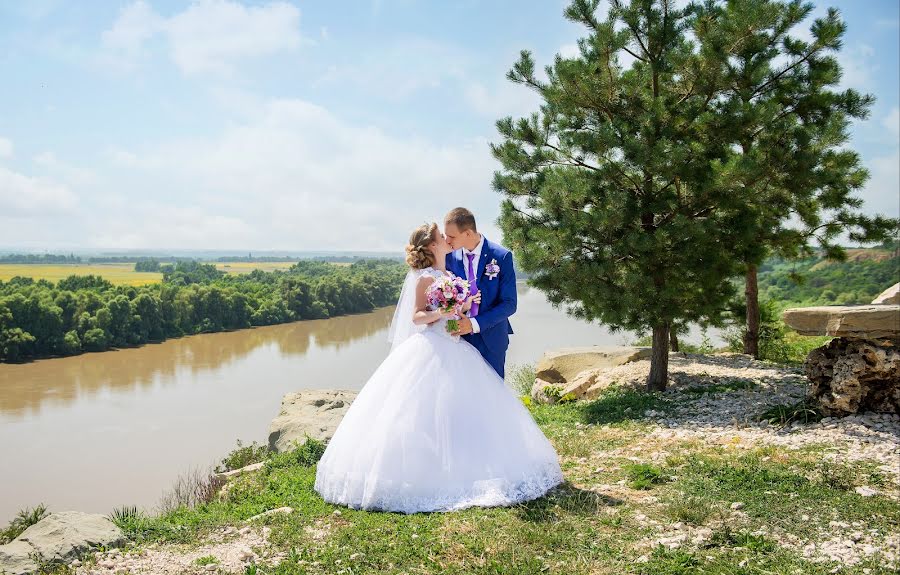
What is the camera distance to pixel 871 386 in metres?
7.03

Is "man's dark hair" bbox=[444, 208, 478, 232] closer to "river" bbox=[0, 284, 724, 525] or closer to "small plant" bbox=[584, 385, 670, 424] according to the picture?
"small plant" bbox=[584, 385, 670, 424]

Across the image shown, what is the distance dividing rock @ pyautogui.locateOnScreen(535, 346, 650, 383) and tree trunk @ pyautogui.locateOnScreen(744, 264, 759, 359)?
199 cm

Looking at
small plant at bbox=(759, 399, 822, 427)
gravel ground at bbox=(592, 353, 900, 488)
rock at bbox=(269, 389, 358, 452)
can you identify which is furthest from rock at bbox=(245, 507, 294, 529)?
small plant at bbox=(759, 399, 822, 427)

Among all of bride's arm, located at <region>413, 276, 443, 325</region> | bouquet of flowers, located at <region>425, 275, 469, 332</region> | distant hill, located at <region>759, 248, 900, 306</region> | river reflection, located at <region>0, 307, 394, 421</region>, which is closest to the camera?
bouquet of flowers, located at <region>425, 275, 469, 332</region>

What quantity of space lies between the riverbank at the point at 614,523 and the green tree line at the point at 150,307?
27678mm

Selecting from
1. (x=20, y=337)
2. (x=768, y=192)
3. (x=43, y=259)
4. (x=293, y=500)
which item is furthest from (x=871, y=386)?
(x=43, y=259)

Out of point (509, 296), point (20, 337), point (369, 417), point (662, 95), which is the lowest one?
point (20, 337)

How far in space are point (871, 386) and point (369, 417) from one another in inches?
211

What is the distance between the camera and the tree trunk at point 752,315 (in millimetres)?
11875

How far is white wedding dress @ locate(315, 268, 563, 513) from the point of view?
15.4 feet

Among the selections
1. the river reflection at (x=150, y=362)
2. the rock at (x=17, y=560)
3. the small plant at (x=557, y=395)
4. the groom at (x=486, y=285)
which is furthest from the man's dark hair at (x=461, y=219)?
Answer: the river reflection at (x=150, y=362)

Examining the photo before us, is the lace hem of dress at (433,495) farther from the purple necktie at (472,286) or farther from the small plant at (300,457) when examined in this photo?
the small plant at (300,457)

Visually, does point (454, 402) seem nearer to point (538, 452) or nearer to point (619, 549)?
point (538, 452)

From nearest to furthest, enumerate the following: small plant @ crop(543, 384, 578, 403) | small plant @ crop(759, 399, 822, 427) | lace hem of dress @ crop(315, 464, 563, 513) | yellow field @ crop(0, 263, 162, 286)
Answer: lace hem of dress @ crop(315, 464, 563, 513) → small plant @ crop(759, 399, 822, 427) → small plant @ crop(543, 384, 578, 403) → yellow field @ crop(0, 263, 162, 286)
